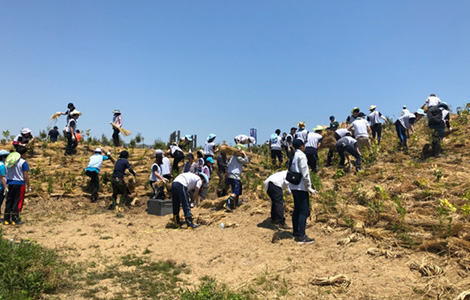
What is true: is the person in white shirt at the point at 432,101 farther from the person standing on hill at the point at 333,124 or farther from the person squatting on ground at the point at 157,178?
the person squatting on ground at the point at 157,178

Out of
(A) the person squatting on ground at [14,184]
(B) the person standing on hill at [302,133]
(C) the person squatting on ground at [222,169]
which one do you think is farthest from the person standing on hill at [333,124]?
(A) the person squatting on ground at [14,184]

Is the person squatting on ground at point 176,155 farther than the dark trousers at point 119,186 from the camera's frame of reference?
Yes

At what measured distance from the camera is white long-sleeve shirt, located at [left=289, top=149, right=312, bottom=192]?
5551 mm

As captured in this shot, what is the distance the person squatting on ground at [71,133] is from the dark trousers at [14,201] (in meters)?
4.65

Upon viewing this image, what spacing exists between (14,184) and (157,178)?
11.5ft

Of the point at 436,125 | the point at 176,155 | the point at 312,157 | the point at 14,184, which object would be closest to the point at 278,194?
the point at 312,157

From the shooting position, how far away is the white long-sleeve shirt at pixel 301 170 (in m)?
5.55

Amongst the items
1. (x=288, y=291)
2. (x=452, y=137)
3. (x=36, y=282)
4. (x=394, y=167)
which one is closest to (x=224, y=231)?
(x=288, y=291)

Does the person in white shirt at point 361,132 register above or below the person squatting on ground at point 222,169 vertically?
above

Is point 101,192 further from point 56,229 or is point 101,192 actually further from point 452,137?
point 452,137

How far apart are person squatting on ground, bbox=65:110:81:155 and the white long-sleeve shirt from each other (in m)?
9.06

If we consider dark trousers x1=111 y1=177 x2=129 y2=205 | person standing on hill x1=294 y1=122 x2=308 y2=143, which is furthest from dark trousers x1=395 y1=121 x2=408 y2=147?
dark trousers x1=111 y1=177 x2=129 y2=205

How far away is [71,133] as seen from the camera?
11.9 metres

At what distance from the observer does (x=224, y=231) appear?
6863mm
